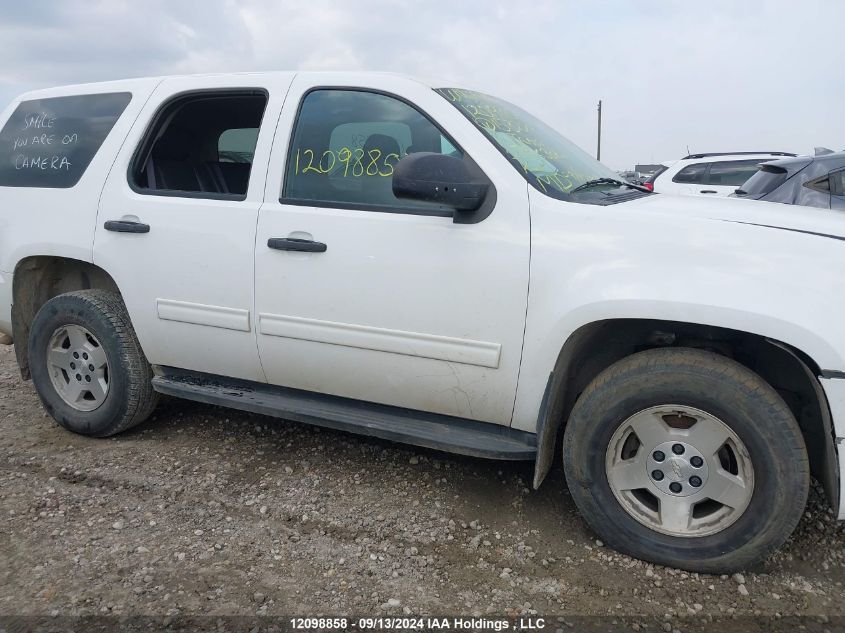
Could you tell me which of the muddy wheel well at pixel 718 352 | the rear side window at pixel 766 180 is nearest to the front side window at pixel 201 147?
the muddy wheel well at pixel 718 352

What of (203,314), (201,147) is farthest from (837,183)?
(203,314)

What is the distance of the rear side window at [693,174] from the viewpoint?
9625mm

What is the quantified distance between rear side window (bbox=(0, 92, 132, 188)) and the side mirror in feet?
6.61

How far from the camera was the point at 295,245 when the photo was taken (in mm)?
3002

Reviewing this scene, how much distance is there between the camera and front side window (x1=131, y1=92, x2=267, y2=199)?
358cm

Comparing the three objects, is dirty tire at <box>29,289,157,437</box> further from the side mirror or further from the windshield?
the windshield

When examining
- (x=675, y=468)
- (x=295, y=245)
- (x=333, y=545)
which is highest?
(x=295, y=245)

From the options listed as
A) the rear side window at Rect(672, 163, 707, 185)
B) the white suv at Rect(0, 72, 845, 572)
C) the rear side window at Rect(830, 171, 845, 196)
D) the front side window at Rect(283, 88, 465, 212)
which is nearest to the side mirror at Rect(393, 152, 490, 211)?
the white suv at Rect(0, 72, 845, 572)

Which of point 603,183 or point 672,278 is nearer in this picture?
point 672,278

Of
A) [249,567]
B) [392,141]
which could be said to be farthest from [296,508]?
[392,141]

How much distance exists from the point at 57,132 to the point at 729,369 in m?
3.71

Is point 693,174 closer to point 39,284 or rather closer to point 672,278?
point 672,278

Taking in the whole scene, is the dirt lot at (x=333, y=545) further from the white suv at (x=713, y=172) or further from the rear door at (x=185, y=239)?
the white suv at (x=713, y=172)

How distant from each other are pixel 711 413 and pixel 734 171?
8.17 metres
